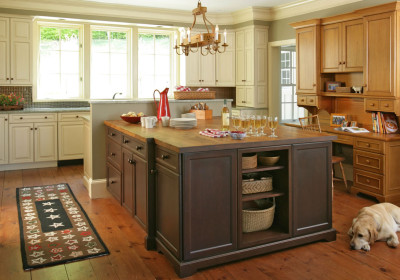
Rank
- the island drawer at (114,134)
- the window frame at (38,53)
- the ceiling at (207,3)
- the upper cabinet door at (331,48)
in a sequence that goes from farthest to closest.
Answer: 1. the window frame at (38,53)
2. the ceiling at (207,3)
3. the upper cabinet door at (331,48)
4. the island drawer at (114,134)

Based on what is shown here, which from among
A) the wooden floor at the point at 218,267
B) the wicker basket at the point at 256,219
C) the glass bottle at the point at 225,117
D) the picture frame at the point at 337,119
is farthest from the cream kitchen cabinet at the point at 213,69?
the wicker basket at the point at 256,219

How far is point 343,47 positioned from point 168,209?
3.56 metres

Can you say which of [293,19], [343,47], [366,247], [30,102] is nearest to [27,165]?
[30,102]

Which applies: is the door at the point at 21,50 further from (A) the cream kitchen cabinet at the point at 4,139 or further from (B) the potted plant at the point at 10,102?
(A) the cream kitchen cabinet at the point at 4,139

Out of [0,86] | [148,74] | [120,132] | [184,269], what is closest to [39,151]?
[0,86]

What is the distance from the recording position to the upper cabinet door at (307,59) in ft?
18.9

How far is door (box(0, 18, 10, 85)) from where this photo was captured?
6.44 metres

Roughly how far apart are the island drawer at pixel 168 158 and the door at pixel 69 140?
4046 mm

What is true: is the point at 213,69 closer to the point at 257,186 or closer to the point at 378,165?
the point at 378,165

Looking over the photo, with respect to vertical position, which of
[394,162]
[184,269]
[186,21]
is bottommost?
[184,269]

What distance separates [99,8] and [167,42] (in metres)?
1.48

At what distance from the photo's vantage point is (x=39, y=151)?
6.68m

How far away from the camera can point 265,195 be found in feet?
10.5

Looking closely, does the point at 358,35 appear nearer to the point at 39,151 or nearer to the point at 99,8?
the point at 99,8
